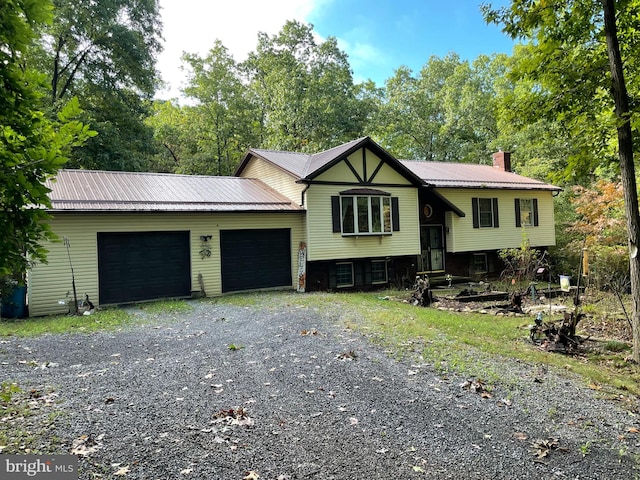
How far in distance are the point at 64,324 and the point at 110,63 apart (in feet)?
59.0

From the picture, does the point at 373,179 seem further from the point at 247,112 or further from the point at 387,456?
the point at 247,112

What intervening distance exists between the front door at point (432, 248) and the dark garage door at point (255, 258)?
6.65m

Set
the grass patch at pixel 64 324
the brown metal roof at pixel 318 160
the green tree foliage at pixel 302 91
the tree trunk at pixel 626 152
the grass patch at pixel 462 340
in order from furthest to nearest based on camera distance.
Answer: the green tree foliage at pixel 302 91 → the brown metal roof at pixel 318 160 → the grass patch at pixel 64 324 → the tree trunk at pixel 626 152 → the grass patch at pixel 462 340

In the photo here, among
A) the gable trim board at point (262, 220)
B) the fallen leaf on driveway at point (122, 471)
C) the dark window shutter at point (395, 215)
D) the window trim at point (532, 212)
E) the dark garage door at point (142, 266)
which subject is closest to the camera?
the fallen leaf on driveway at point (122, 471)

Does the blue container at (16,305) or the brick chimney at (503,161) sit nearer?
the blue container at (16,305)

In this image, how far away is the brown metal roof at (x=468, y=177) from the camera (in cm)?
1803

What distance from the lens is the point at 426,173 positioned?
62.4 ft

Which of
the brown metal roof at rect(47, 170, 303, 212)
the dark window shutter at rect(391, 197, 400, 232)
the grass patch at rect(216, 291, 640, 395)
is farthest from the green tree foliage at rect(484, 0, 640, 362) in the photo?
the brown metal roof at rect(47, 170, 303, 212)

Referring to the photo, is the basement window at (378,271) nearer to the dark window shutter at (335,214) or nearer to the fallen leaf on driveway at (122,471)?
the dark window shutter at (335,214)

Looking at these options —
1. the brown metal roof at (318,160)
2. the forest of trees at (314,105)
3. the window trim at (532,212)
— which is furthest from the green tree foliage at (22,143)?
the window trim at (532,212)

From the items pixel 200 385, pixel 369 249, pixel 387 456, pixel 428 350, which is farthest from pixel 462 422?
pixel 369 249

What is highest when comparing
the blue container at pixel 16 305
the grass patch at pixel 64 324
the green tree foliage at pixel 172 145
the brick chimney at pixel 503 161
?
the green tree foliage at pixel 172 145

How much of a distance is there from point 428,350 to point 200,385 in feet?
11.7

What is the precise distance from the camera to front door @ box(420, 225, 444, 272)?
1786cm
